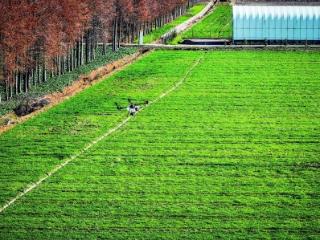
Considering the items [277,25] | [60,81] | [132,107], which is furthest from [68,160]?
[277,25]

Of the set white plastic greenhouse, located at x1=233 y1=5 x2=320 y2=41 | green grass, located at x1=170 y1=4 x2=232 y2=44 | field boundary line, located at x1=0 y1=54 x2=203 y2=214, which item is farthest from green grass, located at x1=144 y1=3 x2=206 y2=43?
field boundary line, located at x1=0 y1=54 x2=203 y2=214

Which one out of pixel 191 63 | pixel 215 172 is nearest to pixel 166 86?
pixel 191 63

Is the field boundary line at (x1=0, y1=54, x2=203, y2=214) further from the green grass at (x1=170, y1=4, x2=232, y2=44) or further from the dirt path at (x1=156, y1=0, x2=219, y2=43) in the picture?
the green grass at (x1=170, y1=4, x2=232, y2=44)

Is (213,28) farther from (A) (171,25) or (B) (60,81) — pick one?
(B) (60,81)

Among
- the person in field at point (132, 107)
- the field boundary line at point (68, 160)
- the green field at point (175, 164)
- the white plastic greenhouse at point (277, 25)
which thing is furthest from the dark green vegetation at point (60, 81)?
the white plastic greenhouse at point (277, 25)

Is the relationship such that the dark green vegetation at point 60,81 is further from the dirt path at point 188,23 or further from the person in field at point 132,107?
the dirt path at point 188,23

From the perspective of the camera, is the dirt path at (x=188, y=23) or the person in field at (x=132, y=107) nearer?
the person in field at (x=132, y=107)
